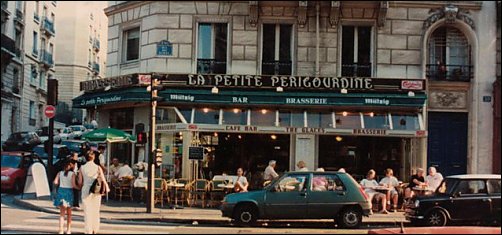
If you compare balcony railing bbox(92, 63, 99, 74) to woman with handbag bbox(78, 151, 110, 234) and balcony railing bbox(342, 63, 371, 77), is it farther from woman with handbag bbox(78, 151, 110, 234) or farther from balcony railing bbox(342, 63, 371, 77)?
balcony railing bbox(342, 63, 371, 77)

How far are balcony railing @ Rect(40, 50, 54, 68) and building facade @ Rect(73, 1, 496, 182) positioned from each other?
45.5 feet

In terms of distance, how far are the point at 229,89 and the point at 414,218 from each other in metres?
8.44

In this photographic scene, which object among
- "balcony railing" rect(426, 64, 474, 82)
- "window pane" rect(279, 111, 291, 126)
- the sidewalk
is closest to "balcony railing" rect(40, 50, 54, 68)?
the sidewalk

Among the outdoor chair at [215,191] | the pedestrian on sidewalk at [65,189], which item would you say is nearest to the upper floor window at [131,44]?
the outdoor chair at [215,191]

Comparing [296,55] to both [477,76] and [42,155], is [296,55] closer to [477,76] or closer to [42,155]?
[477,76]

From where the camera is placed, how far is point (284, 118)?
21.9 m

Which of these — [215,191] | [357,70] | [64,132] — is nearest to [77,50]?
[64,132]

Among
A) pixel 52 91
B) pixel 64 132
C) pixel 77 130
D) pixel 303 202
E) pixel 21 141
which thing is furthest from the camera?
pixel 303 202

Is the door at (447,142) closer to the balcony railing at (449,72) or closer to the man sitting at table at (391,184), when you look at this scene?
the balcony railing at (449,72)

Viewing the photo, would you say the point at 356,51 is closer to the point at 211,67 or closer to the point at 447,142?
the point at 447,142

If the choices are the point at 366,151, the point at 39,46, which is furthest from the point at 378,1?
the point at 39,46

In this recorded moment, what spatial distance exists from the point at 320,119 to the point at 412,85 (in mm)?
3382

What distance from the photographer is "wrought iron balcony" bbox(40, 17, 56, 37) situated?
7156mm

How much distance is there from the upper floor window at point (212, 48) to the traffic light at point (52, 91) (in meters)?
14.4
